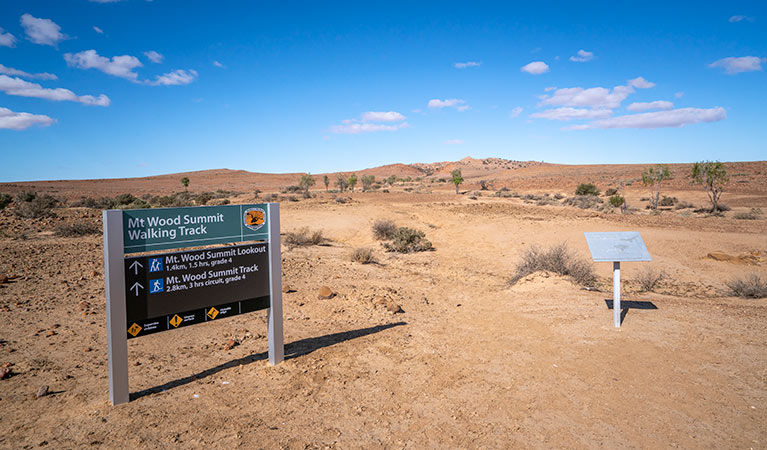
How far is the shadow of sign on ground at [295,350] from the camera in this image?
5277 millimetres

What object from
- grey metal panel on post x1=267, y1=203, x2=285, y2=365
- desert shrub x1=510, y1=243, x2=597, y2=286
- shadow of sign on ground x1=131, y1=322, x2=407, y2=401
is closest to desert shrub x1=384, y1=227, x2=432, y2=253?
desert shrub x1=510, y1=243, x2=597, y2=286

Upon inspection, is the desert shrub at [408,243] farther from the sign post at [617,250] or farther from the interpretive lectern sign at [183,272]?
the interpretive lectern sign at [183,272]

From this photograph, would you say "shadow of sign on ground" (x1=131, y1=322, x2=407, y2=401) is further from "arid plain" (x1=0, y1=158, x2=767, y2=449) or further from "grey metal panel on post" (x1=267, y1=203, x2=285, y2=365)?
"grey metal panel on post" (x1=267, y1=203, x2=285, y2=365)

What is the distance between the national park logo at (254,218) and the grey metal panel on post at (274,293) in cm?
11

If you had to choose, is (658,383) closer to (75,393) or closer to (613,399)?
(613,399)

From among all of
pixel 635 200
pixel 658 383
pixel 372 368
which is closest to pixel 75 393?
pixel 372 368

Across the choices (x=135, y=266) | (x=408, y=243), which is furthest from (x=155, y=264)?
(x=408, y=243)

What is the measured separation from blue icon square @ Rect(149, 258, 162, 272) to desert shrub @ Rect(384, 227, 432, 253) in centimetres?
1254

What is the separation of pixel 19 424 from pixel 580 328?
25.2 feet

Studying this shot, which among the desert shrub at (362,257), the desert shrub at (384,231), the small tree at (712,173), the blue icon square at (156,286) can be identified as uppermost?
the small tree at (712,173)

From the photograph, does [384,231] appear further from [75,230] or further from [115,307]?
[115,307]

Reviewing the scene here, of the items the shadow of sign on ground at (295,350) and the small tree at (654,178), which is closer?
the shadow of sign on ground at (295,350)

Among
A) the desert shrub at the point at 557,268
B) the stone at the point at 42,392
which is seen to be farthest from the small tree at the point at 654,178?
the stone at the point at 42,392

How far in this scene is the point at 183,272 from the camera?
5.27 metres
